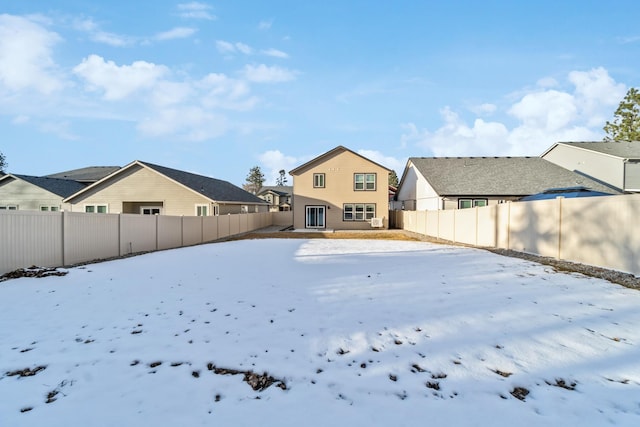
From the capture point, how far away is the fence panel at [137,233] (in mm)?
11984

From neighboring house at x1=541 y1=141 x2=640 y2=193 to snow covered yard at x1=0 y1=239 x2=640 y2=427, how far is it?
87.4ft

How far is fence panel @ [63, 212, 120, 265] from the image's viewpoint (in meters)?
9.62

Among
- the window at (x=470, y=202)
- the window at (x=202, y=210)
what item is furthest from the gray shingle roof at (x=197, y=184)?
the window at (x=470, y=202)

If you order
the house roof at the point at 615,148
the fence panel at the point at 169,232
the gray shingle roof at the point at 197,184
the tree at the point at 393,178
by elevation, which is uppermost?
the tree at the point at 393,178

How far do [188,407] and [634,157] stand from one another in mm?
35003

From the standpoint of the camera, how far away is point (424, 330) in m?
4.22

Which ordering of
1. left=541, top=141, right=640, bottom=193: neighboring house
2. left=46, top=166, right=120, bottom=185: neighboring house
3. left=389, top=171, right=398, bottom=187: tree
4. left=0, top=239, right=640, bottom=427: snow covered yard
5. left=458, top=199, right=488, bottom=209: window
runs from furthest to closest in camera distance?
left=389, top=171, right=398, bottom=187: tree < left=46, top=166, right=120, bottom=185: neighboring house < left=541, top=141, right=640, bottom=193: neighboring house < left=458, top=199, right=488, bottom=209: window < left=0, top=239, right=640, bottom=427: snow covered yard

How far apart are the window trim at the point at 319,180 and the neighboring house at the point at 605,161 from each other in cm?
2203

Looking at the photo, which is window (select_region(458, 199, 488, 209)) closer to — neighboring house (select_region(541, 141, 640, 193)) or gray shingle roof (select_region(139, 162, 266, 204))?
neighboring house (select_region(541, 141, 640, 193))

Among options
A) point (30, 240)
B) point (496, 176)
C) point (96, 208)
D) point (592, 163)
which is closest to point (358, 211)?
point (496, 176)

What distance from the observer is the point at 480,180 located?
82.7ft

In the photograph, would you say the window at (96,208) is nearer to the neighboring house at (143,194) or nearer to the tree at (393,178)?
the neighboring house at (143,194)

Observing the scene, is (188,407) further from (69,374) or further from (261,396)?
(69,374)

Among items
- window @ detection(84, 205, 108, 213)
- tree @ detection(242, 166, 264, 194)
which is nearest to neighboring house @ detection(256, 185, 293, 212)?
tree @ detection(242, 166, 264, 194)
